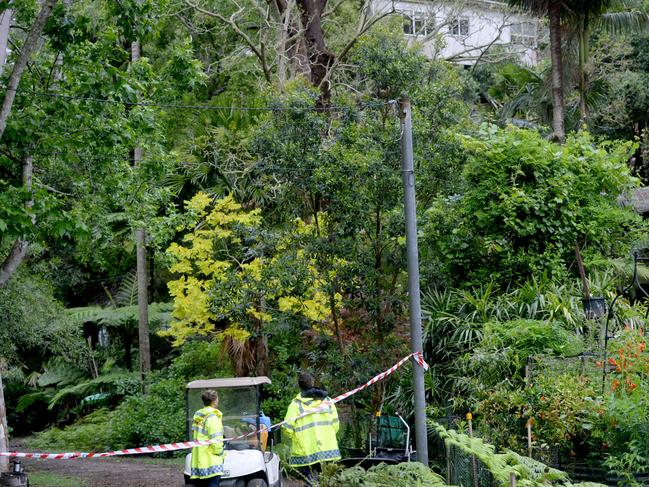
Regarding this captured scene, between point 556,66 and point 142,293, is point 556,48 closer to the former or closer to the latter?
point 556,66

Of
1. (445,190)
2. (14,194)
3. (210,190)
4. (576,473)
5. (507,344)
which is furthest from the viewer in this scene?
(210,190)

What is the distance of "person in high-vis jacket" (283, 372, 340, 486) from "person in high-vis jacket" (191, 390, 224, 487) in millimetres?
801

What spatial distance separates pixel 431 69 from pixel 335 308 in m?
4.50

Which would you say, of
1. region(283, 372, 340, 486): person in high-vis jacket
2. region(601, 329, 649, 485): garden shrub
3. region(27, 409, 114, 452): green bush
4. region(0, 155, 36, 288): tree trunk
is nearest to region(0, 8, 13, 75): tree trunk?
region(0, 155, 36, 288): tree trunk

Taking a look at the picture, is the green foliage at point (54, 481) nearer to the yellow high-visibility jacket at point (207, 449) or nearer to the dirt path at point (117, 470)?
the dirt path at point (117, 470)

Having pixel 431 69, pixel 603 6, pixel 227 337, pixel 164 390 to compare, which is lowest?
pixel 164 390

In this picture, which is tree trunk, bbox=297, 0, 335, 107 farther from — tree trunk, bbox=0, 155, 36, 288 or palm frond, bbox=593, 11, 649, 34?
tree trunk, bbox=0, 155, 36, 288

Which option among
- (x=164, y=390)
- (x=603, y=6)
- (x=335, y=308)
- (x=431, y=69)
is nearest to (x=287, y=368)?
(x=164, y=390)

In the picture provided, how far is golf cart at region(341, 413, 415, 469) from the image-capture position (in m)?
12.9

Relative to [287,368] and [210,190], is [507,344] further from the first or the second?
[210,190]

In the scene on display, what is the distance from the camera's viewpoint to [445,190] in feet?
50.2

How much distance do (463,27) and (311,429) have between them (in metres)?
31.9

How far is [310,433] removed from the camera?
34.8ft

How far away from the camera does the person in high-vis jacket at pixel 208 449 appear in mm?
10297
